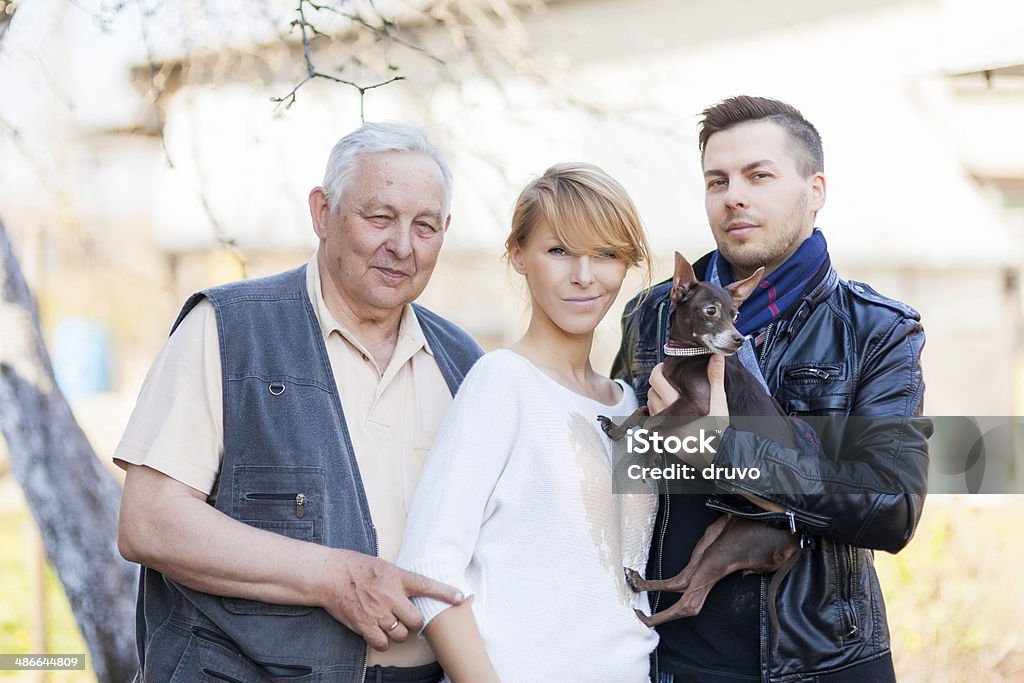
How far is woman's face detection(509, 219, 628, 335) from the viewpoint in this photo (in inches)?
88.7

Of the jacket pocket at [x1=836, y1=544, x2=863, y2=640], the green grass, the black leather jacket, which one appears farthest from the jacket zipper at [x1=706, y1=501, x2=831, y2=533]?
the green grass

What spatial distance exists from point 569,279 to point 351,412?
700 millimetres

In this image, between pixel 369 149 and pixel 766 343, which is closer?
pixel 766 343

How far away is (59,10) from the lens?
437 centimetres

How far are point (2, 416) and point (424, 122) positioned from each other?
103 inches

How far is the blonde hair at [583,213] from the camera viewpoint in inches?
87.3

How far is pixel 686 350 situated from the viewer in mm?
2266

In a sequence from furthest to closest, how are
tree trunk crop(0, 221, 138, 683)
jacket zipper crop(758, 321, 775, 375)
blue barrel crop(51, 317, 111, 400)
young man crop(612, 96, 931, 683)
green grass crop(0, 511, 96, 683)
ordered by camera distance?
1. blue barrel crop(51, 317, 111, 400)
2. green grass crop(0, 511, 96, 683)
3. tree trunk crop(0, 221, 138, 683)
4. jacket zipper crop(758, 321, 775, 375)
5. young man crop(612, 96, 931, 683)

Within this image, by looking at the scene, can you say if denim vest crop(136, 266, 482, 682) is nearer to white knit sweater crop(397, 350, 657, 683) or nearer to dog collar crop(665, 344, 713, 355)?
white knit sweater crop(397, 350, 657, 683)

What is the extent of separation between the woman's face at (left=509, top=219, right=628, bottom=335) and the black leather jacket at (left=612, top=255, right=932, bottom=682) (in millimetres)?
457

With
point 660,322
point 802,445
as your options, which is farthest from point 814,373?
point 660,322

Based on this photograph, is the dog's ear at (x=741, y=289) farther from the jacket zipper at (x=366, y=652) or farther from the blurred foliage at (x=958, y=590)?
the blurred foliage at (x=958, y=590)

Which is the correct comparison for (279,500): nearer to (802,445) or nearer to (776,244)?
(802,445)

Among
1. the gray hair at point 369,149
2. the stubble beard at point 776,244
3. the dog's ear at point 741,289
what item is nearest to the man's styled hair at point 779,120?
the stubble beard at point 776,244
